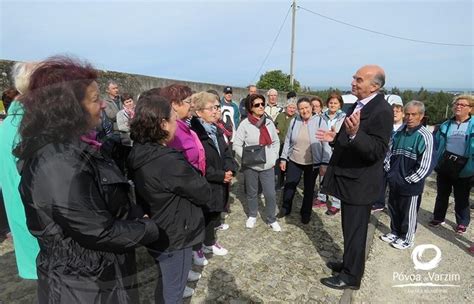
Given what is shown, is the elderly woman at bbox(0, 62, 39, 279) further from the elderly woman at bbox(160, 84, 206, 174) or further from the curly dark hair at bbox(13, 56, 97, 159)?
the elderly woman at bbox(160, 84, 206, 174)

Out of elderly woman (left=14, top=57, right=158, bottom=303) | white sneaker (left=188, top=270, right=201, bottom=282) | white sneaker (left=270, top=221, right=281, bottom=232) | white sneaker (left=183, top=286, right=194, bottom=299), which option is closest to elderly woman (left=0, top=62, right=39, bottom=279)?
elderly woman (left=14, top=57, right=158, bottom=303)

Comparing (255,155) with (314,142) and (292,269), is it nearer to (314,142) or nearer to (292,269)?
(314,142)

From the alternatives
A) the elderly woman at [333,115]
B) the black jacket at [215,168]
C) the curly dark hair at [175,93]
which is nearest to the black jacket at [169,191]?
the black jacket at [215,168]

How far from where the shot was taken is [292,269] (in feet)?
10.9

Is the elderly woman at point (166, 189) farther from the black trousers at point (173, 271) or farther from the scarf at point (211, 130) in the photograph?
the scarf at point (211, 130)

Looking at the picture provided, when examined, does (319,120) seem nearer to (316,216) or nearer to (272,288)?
(316,216)

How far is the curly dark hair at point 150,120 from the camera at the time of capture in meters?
1.92

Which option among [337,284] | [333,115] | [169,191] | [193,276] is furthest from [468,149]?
[169,191]

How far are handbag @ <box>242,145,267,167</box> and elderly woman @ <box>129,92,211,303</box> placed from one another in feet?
6.08

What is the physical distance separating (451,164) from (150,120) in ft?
13.2

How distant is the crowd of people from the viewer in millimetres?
1352

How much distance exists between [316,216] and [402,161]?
63.1 inches

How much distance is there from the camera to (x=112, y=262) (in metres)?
1.56

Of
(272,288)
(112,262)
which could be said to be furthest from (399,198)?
(112,262)
